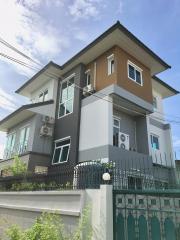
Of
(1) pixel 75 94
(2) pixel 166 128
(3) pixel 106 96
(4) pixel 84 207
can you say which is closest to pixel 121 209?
(4) pixel 84 207

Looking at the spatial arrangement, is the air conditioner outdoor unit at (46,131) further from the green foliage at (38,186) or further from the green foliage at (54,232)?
the green foliage at (54,232)

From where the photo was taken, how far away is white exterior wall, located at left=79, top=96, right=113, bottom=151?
10.6m

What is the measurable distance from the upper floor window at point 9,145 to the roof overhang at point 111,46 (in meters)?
5.21

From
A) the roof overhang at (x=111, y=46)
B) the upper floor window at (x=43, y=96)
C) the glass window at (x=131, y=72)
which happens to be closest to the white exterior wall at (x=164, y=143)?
the glass window at (x=131, y=72)

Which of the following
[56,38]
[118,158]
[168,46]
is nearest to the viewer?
[56,38]

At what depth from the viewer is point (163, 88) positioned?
57.0 ft

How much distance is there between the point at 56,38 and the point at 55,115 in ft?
25.4

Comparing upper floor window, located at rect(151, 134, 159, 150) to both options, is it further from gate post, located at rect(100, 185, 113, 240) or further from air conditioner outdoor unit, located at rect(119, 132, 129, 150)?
gate post, located at rect(100, 185, 113, 240)

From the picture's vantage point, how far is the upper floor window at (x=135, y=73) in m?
12.9

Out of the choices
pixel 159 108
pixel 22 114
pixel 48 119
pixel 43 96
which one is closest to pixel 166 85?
pixel 159 108

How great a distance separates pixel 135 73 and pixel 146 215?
10714mm

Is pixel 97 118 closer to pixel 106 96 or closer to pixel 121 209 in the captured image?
pixel 106 96

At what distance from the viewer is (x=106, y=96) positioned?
11.4m

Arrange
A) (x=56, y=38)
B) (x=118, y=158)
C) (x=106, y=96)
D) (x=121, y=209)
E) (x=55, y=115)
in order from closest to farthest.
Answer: (x=121, y=209)
(x=56, y=38)
(x=118, y=158)
(x=106, y=96)
(x=55, y=115)
